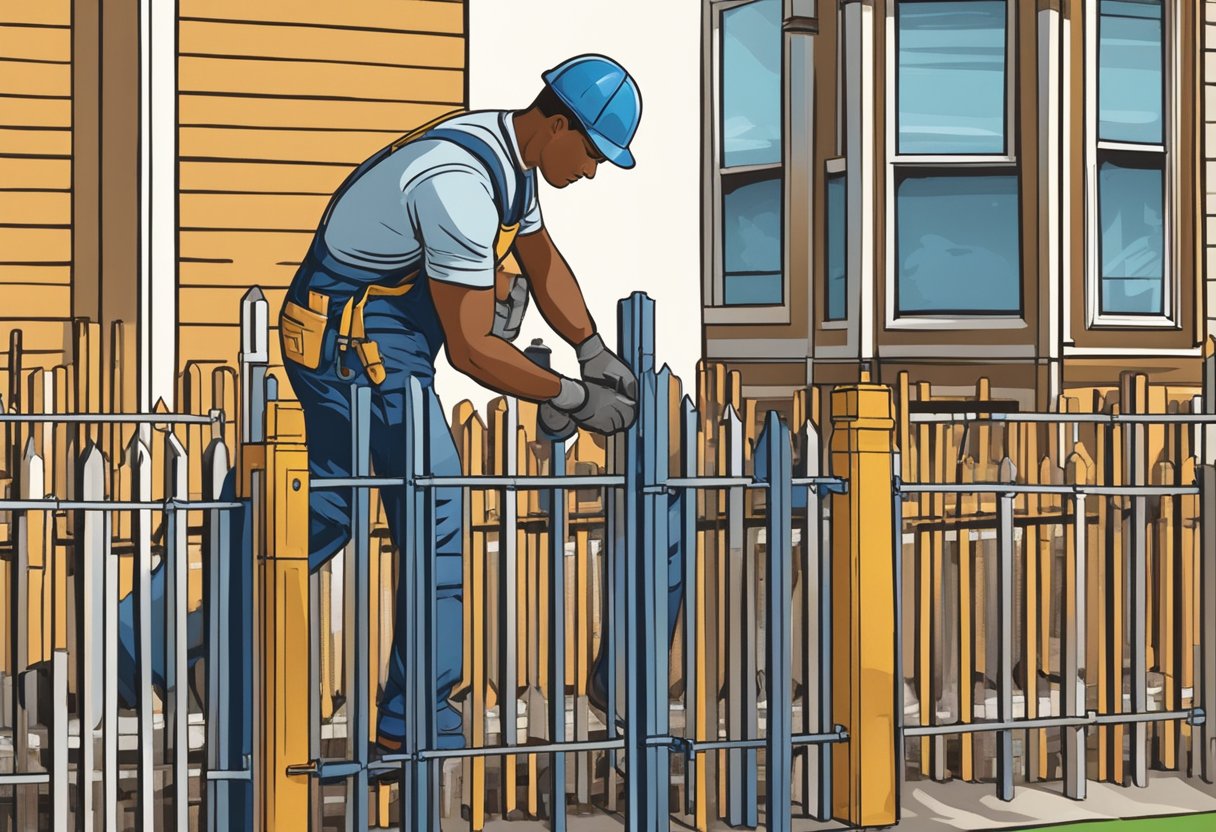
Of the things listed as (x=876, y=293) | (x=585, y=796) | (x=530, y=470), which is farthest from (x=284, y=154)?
(x=585, y=796)

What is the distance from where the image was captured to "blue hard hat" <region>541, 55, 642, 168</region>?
4945mm

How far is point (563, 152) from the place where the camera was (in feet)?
16.5

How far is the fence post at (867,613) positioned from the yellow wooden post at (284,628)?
1.59 meters

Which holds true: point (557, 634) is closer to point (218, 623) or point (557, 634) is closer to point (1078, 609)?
point (218, 623)

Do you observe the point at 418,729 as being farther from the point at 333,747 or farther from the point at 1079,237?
the point at 1079,237

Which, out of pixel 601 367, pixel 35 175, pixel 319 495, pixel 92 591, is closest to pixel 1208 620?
pixel 601 367

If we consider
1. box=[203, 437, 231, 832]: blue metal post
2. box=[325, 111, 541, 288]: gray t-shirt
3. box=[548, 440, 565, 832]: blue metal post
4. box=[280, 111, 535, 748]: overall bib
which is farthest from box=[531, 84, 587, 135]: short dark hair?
box=[203, 437, 231, 832]: blue metal post

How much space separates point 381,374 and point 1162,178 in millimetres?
4560

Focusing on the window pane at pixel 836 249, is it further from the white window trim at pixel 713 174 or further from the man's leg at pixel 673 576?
the man's leg at pixel 673 576

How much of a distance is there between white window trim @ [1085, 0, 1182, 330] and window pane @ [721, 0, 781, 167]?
1607 mm

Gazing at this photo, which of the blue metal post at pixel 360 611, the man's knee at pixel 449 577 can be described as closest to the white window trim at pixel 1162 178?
the man's knee at pixel 449 577

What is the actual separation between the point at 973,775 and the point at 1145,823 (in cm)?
56

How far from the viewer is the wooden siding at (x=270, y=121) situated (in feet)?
26.7

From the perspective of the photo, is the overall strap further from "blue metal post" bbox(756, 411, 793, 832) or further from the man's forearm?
"blue metal post" bbox(756, 411, 793, 832)
